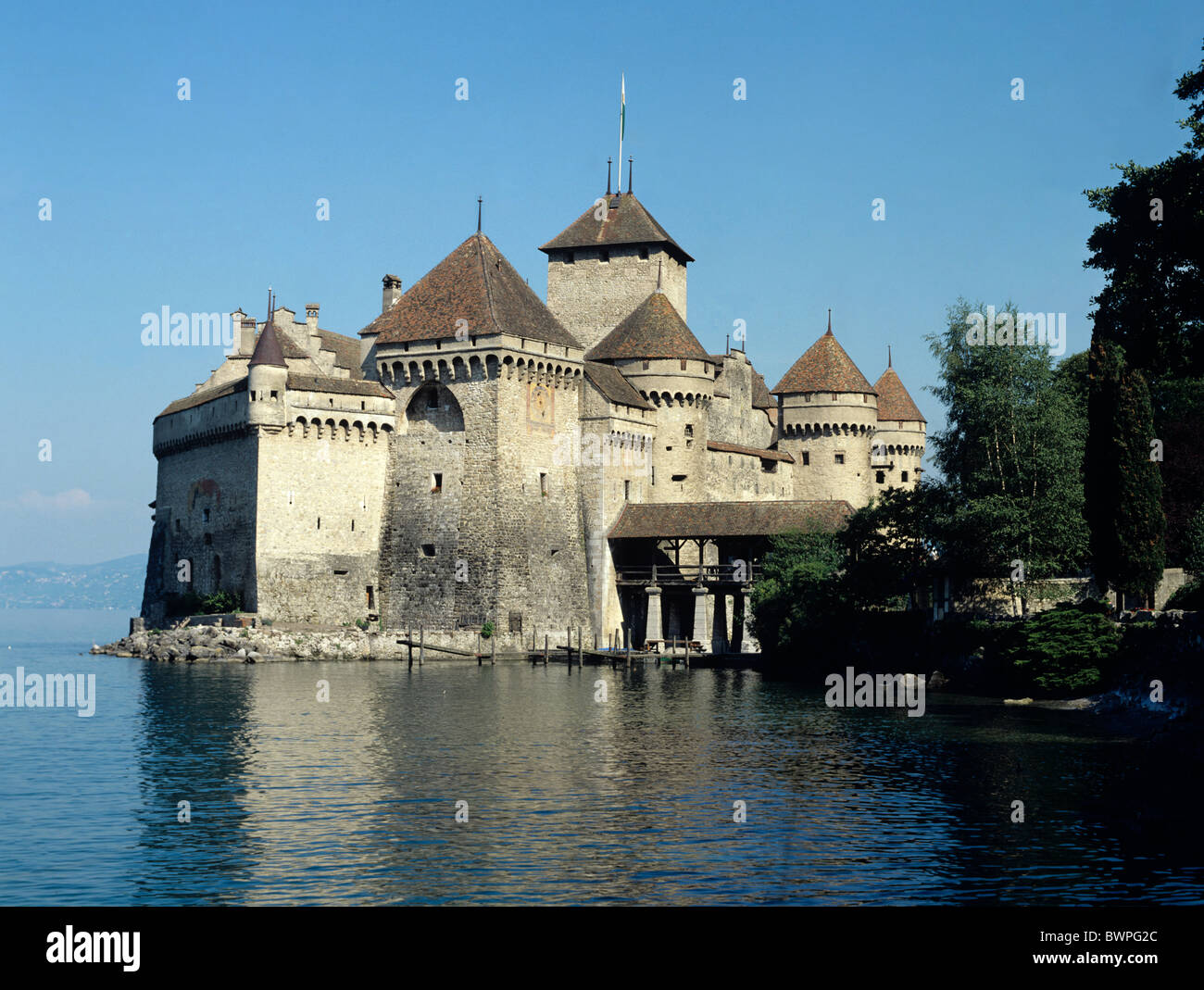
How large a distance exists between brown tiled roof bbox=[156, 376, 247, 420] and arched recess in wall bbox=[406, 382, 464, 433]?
794 cm

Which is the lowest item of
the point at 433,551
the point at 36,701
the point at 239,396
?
the point at 36,701

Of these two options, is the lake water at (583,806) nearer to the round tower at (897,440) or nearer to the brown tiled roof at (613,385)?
the brown tiled roof at (613,385)

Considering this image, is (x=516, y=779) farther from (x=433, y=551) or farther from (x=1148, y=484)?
(x=433, y=551)

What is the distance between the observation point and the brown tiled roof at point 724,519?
2420 inches

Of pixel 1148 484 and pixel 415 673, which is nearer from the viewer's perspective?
pixel 1148 484

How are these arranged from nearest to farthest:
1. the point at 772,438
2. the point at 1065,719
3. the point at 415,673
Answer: the point at 1065,719 → the point at 415,673 → the point at 772,438

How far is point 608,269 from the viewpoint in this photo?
76062mm

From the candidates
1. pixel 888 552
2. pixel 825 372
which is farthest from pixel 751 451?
pixel 888 552

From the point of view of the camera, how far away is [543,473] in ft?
212

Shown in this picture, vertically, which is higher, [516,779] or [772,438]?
[772,438]

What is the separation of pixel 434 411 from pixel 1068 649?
33.5 meters
